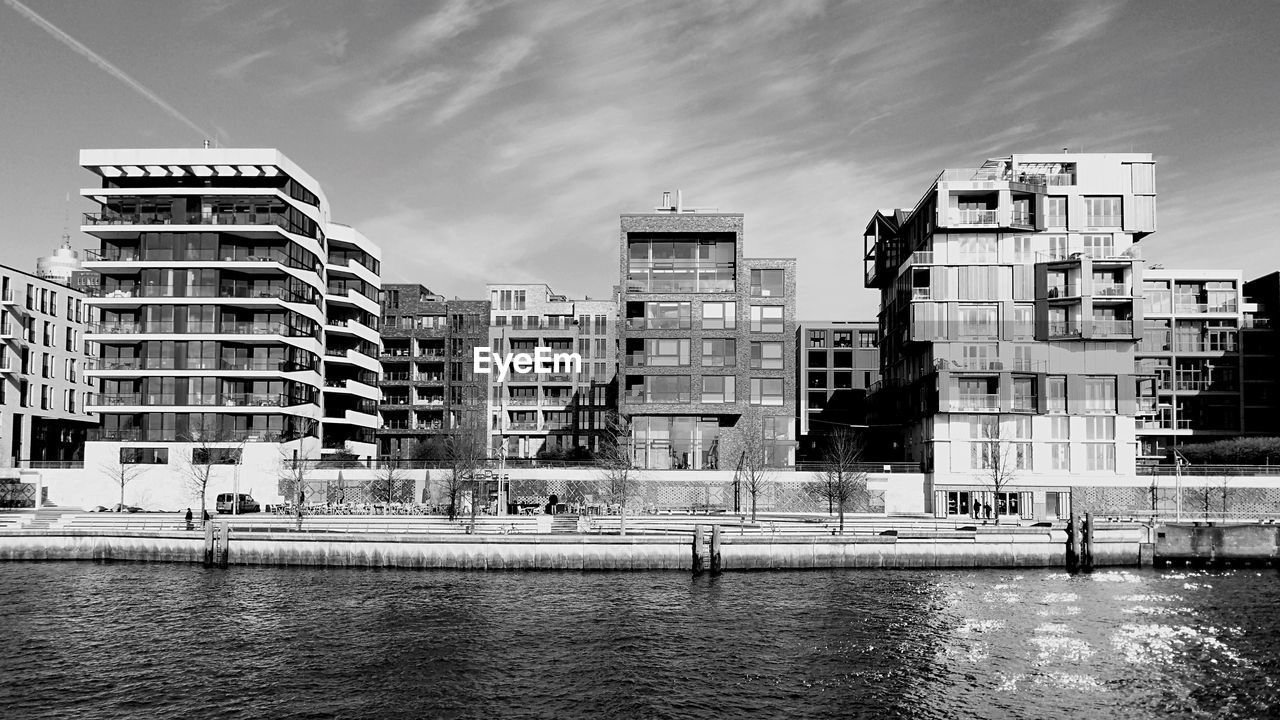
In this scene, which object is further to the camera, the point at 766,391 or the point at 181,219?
the point at 181,219

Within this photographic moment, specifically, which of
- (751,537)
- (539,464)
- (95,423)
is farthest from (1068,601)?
(95,423)

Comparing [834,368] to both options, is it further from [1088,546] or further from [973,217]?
[1088,546]

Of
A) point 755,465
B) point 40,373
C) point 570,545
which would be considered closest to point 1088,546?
point 755,465

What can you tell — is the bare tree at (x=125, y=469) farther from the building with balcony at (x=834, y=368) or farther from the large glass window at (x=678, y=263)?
the building with balcony at (x=834, y=368)

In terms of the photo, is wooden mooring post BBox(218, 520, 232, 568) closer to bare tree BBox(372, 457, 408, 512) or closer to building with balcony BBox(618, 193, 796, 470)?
bare tree BBox(372, 457, 408, 512)

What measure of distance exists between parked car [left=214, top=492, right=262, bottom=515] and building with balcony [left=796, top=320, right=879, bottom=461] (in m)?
89.5

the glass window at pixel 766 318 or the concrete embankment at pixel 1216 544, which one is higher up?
the glass window at pixel 766 318

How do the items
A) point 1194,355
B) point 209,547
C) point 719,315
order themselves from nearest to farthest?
1. point 209,547
2. point 719,315
3. point 1194,355

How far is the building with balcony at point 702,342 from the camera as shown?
8900 cm

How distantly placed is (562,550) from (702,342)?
36648 millimetres

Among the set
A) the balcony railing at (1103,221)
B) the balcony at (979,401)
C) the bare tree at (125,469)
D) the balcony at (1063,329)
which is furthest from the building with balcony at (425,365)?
the balcony railing at (1103,221)

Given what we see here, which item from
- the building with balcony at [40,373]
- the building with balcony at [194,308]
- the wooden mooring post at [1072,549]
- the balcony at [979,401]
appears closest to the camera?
the wooden mooring post at [1072,549]

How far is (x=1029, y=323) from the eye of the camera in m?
89.9

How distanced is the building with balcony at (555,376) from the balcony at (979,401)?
52.3 metres
